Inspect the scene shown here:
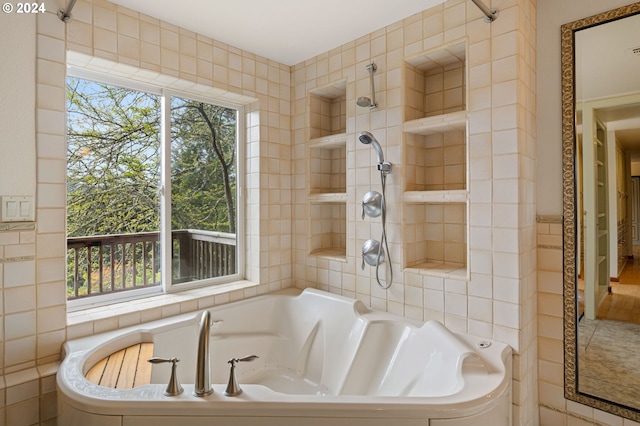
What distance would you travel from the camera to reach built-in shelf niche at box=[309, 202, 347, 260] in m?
2.72

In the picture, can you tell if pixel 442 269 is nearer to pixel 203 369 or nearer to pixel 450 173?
pixel 450 173

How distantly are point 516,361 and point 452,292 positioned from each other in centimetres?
41

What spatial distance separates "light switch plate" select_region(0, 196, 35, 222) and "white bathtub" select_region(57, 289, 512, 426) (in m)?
0.62

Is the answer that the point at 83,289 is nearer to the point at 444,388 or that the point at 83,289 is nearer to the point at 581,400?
the point at 444,388

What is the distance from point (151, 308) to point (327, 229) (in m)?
1.35

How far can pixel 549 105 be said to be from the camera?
1.85m

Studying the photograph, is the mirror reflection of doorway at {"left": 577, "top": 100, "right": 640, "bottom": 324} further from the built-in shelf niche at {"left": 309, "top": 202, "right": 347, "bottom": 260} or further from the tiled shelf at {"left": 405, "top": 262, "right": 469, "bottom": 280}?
the built-in shelf niche at {"left": 309, "top": 202, "right": 347, "bottom": 260}

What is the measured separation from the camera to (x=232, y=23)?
7.00 ft

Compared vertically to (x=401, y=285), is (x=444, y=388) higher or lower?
lower

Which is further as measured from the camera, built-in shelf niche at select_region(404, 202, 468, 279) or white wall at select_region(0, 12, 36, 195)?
built-in shelf niche at select_region(404, 202, 468, 279)

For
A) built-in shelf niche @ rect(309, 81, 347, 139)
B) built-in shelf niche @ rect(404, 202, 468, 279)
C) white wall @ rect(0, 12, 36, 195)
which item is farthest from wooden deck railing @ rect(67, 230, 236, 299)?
built-in shelf niche @ rect(404, 202, 468, 279)

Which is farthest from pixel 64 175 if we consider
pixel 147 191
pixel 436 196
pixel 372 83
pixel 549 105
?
pixel 549 105

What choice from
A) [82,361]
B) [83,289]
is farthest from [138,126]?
[82,361]

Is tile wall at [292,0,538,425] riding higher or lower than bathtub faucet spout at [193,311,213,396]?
higher
